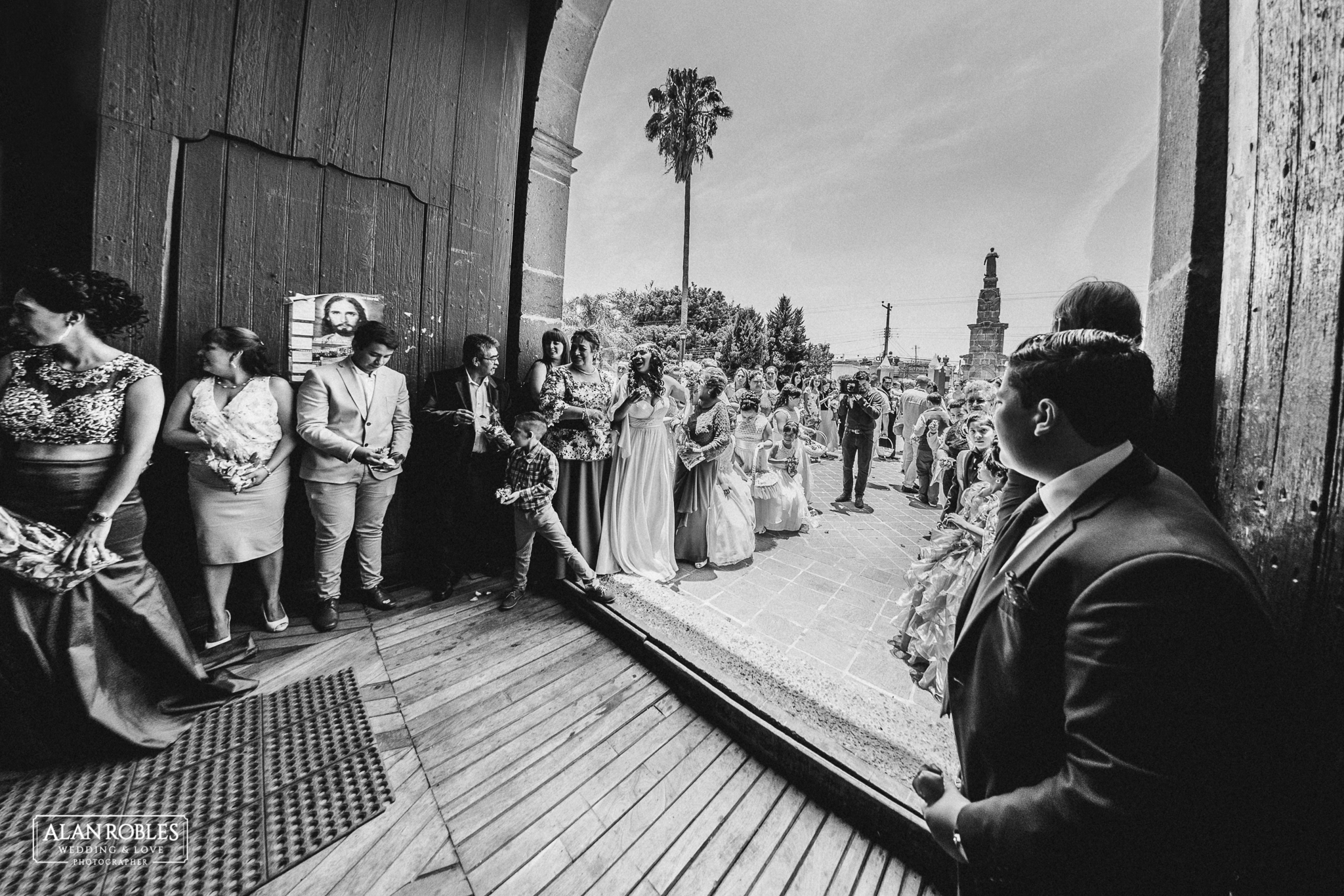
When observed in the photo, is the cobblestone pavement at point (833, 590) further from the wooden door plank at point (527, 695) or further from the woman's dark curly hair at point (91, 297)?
the woman's dark curly hair at point (91, 297)

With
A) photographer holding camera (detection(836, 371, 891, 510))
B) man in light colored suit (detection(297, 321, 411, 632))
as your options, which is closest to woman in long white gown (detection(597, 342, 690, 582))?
man in light colored suit (detection(297, 321, 411, 632))

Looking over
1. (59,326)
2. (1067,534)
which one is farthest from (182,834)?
(1067,534)

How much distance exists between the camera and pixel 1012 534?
1111mm

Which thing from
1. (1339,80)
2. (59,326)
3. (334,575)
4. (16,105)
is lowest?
(334,575)

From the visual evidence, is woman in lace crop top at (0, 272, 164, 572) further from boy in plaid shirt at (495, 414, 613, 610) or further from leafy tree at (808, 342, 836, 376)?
leafy tree at (808, 342, 836, 376)

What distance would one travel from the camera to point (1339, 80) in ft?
2.80

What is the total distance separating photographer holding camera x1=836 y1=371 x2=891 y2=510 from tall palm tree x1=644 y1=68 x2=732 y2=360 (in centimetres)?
1718

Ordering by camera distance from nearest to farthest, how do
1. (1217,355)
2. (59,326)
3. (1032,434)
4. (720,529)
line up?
(1032,434)
(1217,355)
(59,326)
(720,529)

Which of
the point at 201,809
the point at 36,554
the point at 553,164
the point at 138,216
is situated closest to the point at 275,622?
the point at 36,554

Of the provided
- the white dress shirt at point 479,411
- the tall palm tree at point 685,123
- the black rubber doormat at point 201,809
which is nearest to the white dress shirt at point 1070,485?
the black rubber doormat at point 201,809

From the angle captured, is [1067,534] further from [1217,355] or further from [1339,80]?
[1339,80]

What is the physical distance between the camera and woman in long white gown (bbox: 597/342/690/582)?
13.0 ft

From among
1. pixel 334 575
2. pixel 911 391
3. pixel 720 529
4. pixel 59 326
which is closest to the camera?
pixel 59 326

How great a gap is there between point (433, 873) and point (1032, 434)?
217cm
